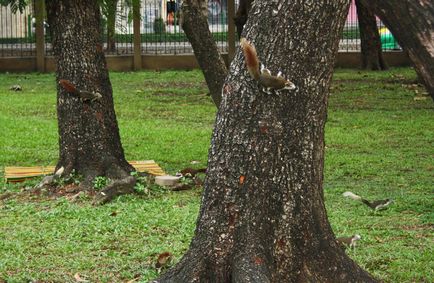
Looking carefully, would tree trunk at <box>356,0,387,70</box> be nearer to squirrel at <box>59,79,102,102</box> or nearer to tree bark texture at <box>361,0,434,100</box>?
squirrel at <box>59,79,102,102</box>

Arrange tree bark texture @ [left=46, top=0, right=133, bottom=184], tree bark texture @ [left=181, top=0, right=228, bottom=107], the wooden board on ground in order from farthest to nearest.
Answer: tree bark texture @ [left=181, top=0, right=228, bottom=107] → the wooden board on ground → tree bark texture @ [left=46, top=0, right=133, bottom=184]

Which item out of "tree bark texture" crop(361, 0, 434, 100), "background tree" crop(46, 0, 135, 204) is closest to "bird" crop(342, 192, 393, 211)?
"background tree" crop(46, 0, 135, 204)

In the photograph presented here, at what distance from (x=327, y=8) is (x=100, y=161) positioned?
417 centimetres

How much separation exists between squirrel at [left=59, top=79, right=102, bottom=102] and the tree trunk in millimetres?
13410

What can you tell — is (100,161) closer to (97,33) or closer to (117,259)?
(97,33)

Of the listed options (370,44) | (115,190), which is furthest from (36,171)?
(370,44)

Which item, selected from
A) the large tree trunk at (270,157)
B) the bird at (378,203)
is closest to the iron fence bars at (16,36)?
the bird at (378,203)

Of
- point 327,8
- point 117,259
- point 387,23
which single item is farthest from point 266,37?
point 117,259

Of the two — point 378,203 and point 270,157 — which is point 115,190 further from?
point 270,157

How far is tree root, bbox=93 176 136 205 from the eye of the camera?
27.8 ft

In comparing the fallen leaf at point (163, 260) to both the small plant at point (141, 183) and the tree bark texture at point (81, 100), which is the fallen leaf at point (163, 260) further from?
the tree bark texture at point (81, 100)

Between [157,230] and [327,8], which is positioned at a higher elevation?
[327,8]

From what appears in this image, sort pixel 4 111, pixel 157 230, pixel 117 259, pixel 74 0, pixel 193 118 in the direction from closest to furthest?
pixel 117 259
pixel 157 230
pixel 74 0
pixel 193 118
pixel 4 111

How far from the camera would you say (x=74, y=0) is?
8.97m
